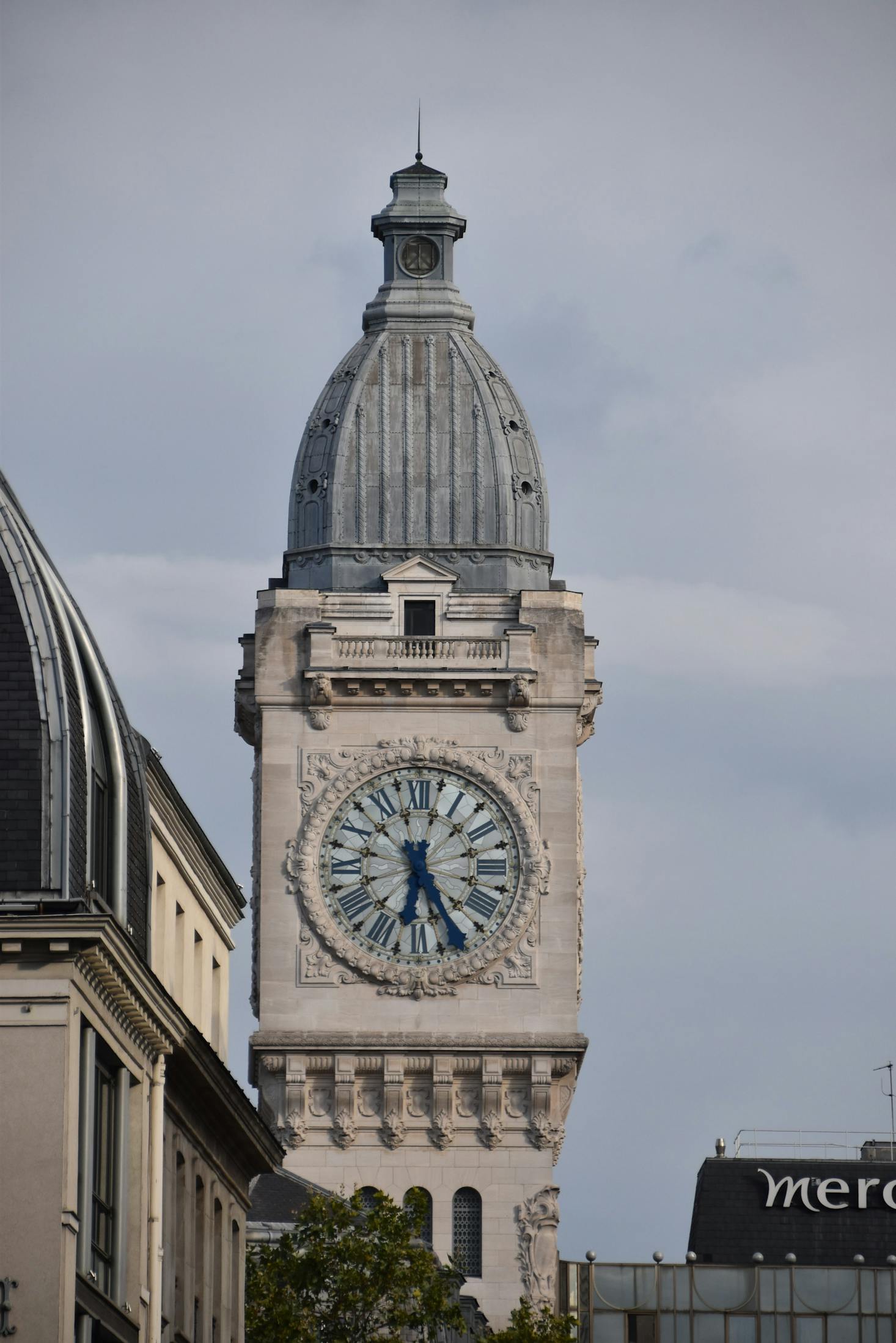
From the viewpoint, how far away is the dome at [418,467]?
420ft

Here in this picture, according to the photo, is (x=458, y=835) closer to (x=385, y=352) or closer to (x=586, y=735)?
(x=586, y=735)

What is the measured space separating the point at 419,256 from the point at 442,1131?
24763 millimetres

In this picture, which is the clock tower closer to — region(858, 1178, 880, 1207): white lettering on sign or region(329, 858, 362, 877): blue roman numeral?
region(329, 858, 362, 877): blue roman numeral

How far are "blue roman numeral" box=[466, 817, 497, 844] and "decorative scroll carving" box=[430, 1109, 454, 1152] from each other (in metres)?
6.79

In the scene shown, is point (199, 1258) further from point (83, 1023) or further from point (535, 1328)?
point (535, 1328)

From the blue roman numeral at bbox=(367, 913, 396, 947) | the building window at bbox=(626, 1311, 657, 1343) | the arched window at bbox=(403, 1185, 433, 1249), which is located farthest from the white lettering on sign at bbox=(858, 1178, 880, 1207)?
the blue roman numeral at bbox=(367, 913, 396, 947)

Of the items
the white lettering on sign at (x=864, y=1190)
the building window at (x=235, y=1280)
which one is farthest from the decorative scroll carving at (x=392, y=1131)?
the building window at (x=235, y=1280)

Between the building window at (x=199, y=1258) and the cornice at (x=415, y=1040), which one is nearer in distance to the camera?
the building window at (x=199, y=1258)

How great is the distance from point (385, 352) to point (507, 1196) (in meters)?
22.5

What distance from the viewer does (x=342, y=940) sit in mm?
122562

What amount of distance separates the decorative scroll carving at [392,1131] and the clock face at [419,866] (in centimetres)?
384

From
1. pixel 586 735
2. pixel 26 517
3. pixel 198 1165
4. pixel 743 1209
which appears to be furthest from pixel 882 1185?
pixel 26 517

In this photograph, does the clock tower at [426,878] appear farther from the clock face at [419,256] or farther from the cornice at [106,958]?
the cornice at [106,958]

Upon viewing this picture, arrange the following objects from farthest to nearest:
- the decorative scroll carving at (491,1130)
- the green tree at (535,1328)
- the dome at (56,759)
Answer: the decorative scroll carving at (491,1130) → the green tree at (535,1328) → the dome at (56,759)
